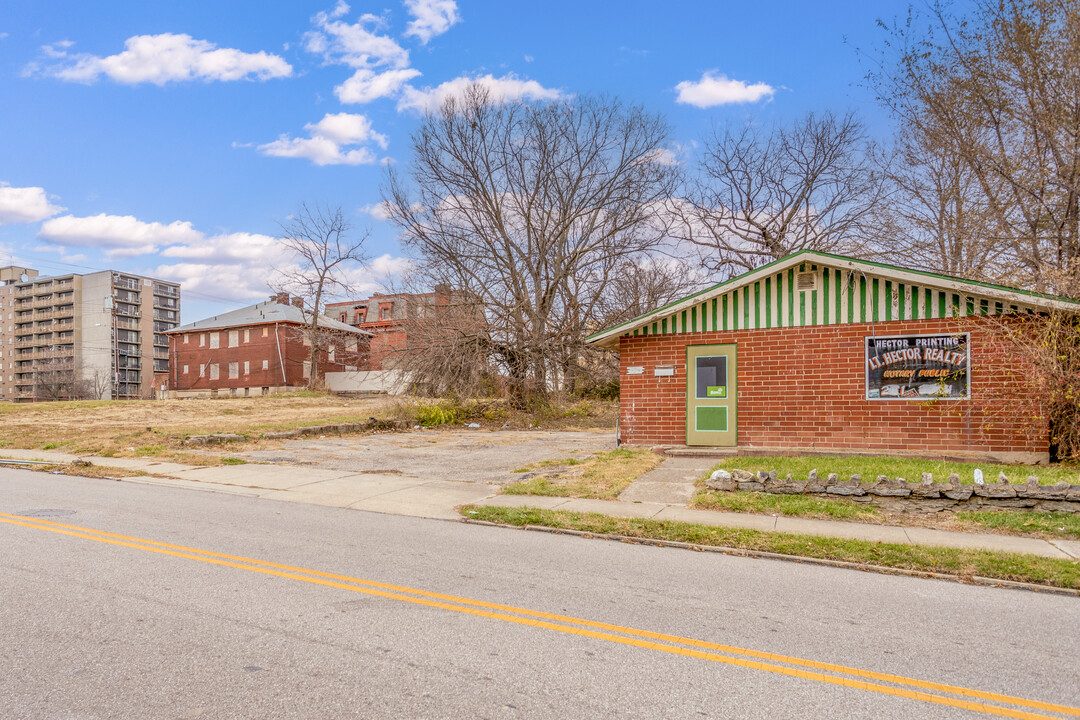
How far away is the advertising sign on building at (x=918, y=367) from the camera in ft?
42.9

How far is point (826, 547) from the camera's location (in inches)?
290

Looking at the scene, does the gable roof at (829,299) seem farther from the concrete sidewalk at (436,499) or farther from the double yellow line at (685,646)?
the double yellow line at (685,646)

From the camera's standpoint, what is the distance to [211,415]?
102 ft

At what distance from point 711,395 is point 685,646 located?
1091 centimetres

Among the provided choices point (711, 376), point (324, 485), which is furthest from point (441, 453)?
point (711, 376)

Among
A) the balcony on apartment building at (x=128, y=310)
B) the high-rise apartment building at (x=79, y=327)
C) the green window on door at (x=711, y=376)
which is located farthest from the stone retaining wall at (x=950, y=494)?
the balcony on apartment building at (x=128, y=310)

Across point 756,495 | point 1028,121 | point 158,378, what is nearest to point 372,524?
point 756,495

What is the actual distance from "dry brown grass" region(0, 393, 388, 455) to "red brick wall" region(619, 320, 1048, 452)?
34.7ft

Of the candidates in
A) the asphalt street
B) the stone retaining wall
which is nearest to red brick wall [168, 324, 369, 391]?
the stone retaining wall

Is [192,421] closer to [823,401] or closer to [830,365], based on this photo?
[823,401]

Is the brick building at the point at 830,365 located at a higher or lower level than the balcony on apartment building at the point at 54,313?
lower

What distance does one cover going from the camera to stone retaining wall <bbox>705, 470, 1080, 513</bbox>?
8.70 metres

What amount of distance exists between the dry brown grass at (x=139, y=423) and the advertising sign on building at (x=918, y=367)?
1483cm

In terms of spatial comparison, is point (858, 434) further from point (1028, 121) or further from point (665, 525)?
point (1028, 121)
